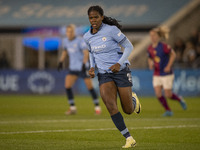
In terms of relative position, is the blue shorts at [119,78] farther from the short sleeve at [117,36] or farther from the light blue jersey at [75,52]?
the light blue jersey at [75,52]

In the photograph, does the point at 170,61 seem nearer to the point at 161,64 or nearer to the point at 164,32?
the point at 161,64

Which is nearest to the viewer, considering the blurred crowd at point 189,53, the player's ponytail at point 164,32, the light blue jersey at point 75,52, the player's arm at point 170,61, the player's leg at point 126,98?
the player's leg at point 126,98

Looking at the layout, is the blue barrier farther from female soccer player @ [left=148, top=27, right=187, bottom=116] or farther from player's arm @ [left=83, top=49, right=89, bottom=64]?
female soccer player @ [left=148, top=27, right=187, bottom=116]

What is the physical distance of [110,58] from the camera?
8.51 meters

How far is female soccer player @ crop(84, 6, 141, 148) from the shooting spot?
27.2 ft

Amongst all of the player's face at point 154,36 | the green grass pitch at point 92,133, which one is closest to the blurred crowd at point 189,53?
the player's face at point 154,36

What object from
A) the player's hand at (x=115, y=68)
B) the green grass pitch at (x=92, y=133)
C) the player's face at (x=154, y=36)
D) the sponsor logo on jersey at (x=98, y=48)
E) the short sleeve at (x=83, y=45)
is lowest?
the green grass pitch at (x=92, y=133)

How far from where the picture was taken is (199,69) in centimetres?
2366

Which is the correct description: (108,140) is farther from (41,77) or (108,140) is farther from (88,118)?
(41,77)

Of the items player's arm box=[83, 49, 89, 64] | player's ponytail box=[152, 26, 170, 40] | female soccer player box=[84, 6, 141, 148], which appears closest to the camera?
female soccer player box=[84, 6, 141, 148]

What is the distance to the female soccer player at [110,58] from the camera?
829cm

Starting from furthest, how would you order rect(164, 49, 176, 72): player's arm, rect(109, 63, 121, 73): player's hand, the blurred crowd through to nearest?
the blurred crowd < rect(164, 49, 176, 72): player's arm < rect(109, 63, 121, 73): player's hand

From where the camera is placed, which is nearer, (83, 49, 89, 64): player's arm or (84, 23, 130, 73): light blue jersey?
(84, 23, 130, 73): light blue jersey

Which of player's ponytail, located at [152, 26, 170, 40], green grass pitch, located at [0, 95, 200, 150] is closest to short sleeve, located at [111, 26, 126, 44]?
green grass pitch, located at [0, 95, 200, 150]
